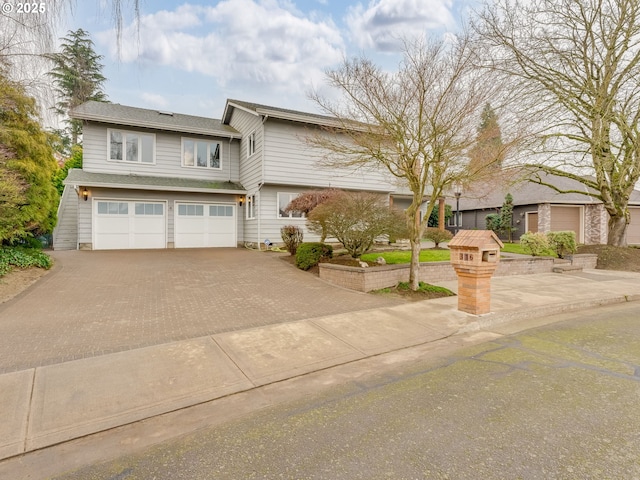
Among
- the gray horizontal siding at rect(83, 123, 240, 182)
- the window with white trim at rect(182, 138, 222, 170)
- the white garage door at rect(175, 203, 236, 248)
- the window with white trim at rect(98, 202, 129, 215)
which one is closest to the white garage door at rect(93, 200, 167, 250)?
the window with white trim at rect(98, 202, 129, 215)

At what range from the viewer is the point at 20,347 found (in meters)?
4.09


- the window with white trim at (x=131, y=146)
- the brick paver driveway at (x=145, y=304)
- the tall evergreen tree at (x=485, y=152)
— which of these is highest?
the window with white trim at (x=131, y=146)

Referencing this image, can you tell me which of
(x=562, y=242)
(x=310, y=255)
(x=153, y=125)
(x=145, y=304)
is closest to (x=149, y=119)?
(x=153, y=125)

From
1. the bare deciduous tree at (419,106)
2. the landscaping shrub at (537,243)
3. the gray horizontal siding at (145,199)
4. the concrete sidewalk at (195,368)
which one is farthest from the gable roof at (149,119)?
the landscaping shrub at (537,243)

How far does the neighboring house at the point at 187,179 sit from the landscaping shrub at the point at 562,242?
6.95m

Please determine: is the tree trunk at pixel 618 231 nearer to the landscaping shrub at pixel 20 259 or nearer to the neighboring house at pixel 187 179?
the neighboring house at pixel 187 179

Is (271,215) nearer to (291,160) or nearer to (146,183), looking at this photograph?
(291,160)

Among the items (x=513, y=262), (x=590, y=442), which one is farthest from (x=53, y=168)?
(x=513, y=262)

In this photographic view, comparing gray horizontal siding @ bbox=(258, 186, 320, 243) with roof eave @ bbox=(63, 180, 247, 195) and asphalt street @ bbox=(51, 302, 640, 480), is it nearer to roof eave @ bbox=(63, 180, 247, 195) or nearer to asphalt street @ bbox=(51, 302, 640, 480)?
roof eave @ bbox=(63, 180, 247, 195)

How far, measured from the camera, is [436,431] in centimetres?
260

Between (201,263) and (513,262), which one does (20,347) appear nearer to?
(201,263)

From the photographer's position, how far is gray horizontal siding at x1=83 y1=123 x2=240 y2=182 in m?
13.8

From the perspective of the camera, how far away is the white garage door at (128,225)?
45.3 feet

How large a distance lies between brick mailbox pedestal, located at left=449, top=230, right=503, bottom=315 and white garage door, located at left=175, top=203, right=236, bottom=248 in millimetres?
12177
